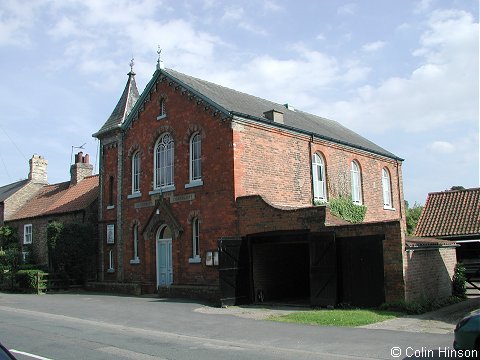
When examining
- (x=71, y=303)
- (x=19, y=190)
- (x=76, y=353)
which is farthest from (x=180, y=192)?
(x=19, y=190)

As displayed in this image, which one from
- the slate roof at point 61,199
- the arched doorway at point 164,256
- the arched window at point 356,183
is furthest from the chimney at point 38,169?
the arched window at point 356,183

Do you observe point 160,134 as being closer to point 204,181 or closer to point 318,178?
point 204,181

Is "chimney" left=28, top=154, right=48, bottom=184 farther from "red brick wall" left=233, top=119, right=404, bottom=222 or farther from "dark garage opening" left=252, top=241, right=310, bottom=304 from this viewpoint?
"dark garage opening" left=252, top=241, right=310, bottom=304

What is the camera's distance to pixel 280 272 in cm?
2067

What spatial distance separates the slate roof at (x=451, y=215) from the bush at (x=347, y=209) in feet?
10.1

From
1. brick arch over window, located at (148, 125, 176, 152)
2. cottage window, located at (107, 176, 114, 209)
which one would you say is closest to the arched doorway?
brick arch over window, located at (148, 125, 176, 152)

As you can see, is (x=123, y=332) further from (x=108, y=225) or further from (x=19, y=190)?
(x=19, y=190)

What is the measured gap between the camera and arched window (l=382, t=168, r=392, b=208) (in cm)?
2997

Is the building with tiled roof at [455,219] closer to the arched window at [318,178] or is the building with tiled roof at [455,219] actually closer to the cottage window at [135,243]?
the arched window at [318,178]

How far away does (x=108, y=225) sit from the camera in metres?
26.6

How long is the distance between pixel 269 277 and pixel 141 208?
7.84m

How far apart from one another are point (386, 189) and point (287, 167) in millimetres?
10534

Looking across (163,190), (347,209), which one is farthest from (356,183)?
(163,190)

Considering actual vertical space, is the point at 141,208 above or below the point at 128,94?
below
